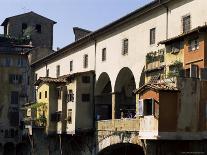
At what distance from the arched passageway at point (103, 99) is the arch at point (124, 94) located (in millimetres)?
2413

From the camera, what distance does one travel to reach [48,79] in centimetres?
5044

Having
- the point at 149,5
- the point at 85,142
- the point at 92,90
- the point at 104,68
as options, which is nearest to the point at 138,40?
the point at 149,5

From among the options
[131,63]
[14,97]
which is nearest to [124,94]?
[131,63]

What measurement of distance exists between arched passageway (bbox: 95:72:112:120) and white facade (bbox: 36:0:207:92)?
3.90 feet

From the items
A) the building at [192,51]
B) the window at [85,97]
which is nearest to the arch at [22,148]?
the window at [85,97]

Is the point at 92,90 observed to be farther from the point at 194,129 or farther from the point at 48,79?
the point at 194,129

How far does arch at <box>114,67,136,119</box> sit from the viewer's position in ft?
132

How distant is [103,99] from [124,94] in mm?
3341

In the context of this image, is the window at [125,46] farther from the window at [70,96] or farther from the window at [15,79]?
the window at [15,79]

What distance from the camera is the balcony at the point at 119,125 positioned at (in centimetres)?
3528

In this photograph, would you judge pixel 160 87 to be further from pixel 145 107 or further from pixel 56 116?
pixel 56 116

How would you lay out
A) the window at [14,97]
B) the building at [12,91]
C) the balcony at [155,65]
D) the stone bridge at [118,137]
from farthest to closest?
the window at [14,97] < the building at [12,91] < the stone bridge at [118,137] < the balcony at [155,65]

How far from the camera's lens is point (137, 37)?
36.8 metres

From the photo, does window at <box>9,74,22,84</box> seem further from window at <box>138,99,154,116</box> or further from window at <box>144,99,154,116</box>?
window at <box>144,99,154,116</box>
